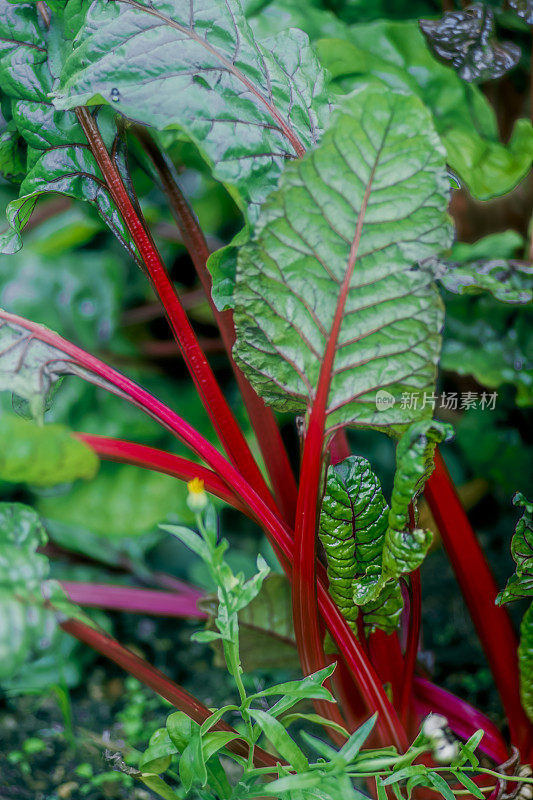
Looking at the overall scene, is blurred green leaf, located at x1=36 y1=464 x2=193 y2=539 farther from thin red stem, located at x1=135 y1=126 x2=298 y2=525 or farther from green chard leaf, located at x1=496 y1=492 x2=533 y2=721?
green chard leaf, located at x1=496 y1=492 x2=533 y2=721

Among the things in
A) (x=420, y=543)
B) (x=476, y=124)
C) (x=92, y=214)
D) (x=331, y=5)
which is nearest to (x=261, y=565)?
(x=420, y=543)

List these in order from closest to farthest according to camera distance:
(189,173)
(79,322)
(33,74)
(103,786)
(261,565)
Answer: (261,565), (33,74), (103,786), (79,322), (189,173)

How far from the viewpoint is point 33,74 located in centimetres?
66

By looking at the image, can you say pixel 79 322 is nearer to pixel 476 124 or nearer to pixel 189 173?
pixel 189 173

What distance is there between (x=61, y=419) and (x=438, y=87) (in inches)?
31.3

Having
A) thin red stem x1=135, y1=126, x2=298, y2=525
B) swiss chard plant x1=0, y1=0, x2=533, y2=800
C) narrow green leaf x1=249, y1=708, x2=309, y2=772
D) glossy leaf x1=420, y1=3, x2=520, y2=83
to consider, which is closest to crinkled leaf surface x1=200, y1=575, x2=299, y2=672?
swiss chard plant x1=0, y1=0, x2=533, y2=800

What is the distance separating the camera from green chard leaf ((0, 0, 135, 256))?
643 mm

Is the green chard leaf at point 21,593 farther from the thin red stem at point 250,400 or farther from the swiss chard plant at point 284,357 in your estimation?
the thin red stem at point 250,400

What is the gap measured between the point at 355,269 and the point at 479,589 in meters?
0.40

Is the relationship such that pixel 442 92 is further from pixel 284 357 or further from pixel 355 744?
pixel 355 744

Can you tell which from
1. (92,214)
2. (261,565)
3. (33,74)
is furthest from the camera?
(92,214)

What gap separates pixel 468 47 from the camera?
32.3 inches

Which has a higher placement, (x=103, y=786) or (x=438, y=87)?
(x=438, y=87)

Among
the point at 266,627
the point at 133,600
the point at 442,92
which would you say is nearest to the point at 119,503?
the point at 133,600
